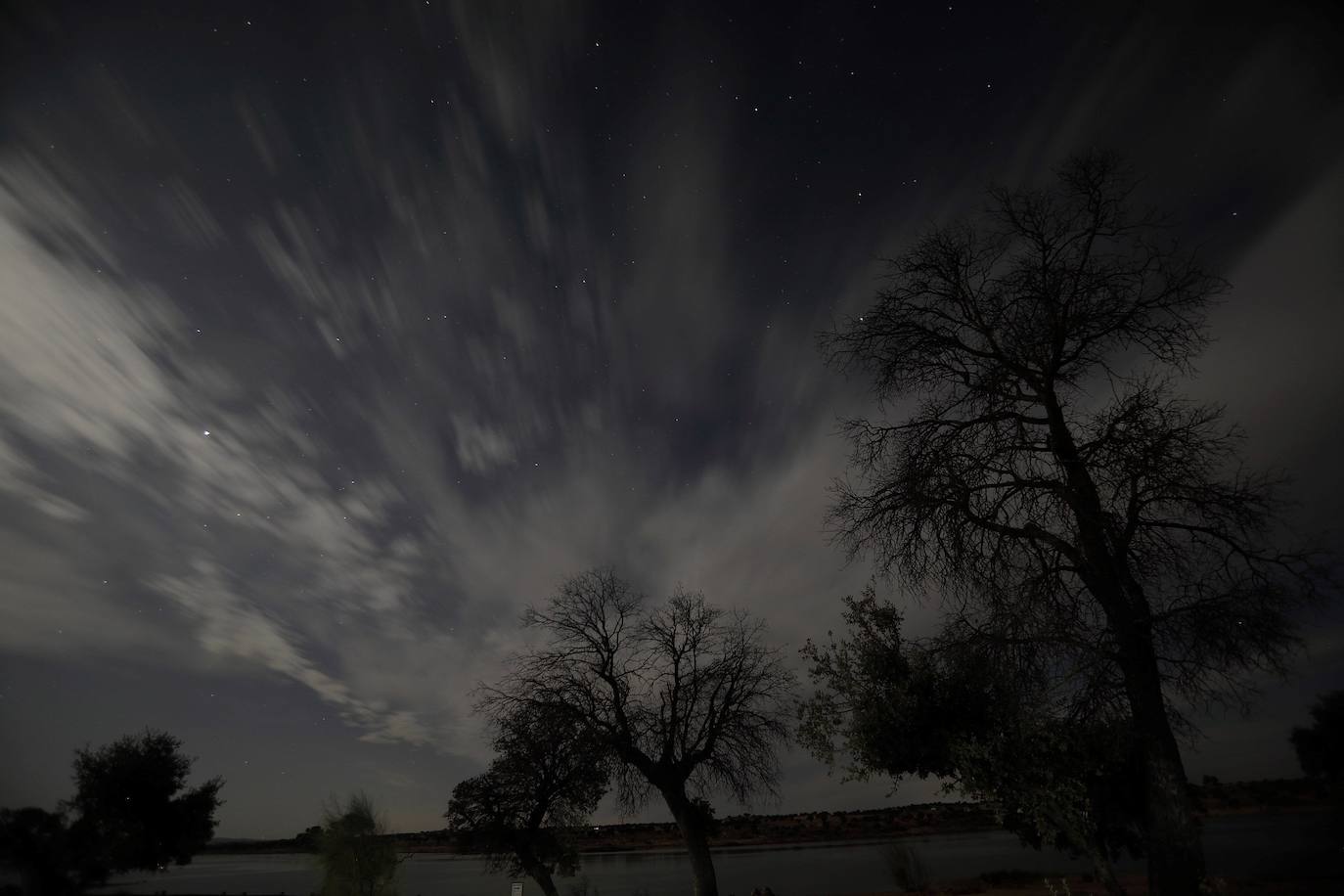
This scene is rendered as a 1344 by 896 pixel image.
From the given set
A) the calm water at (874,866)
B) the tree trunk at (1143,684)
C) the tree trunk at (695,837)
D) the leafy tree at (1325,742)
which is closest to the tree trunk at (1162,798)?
the tree trunk at (1143,684)

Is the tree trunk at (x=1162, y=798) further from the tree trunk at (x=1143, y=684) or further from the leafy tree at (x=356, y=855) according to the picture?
the leafy tree at (x=356, y=855)

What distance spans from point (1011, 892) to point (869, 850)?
40.4 meters

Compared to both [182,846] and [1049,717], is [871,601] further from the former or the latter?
[182,846]

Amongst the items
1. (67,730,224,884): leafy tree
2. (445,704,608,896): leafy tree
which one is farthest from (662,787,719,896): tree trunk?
(67,730,224,884): leafy tree

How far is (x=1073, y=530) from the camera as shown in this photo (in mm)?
10156

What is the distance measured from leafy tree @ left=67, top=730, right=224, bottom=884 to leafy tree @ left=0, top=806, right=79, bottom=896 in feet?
31.1

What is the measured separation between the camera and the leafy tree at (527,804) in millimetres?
24875

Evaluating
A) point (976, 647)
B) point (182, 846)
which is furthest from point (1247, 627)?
point (182, 846)

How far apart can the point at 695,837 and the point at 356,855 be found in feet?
60.3

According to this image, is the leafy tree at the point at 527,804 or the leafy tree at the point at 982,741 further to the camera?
the leafy tree at the point at 527,804

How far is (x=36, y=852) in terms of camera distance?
26.1 m

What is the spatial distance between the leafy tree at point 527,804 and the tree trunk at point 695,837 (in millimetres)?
3063

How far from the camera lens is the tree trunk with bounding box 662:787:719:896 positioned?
2195cm

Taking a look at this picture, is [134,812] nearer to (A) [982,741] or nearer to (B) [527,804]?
(B) [527,804]
